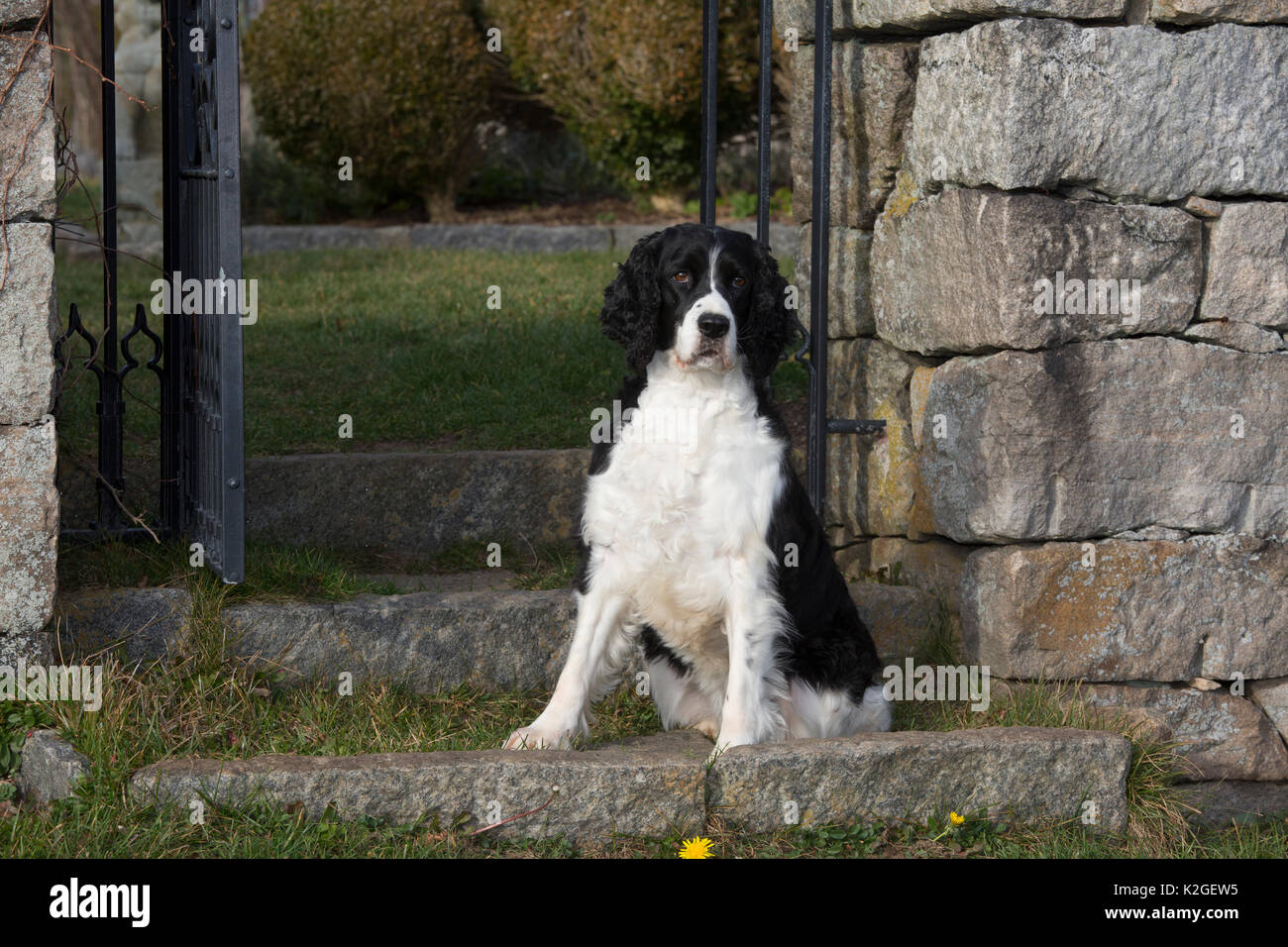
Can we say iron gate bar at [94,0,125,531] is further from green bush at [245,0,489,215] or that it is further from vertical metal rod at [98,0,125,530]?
green bush at [245,0,489,215]

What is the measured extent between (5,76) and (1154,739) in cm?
373

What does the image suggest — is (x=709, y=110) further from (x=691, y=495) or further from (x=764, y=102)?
(x=691, y=495)

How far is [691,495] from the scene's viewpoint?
385 centimetres

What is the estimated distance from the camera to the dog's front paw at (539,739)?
3.76 m

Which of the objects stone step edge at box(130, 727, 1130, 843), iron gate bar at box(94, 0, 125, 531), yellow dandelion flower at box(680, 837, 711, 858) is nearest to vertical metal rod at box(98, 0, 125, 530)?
iron gate bar at box(94, 0, 125, 531)

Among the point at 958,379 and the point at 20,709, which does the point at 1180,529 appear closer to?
the point at 958,379

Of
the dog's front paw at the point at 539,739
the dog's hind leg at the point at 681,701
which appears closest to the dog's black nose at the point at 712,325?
the dog's hind leg at the point at 681,701

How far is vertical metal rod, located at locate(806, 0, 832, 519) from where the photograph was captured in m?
4.45

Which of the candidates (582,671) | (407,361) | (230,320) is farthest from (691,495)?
(407,361)

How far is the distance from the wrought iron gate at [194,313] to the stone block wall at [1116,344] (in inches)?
83.1

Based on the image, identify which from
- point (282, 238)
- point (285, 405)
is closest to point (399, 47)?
point (282, 238)

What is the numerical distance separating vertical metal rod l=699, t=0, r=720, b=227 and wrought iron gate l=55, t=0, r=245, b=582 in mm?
1641

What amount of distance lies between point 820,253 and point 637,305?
0.91 meters

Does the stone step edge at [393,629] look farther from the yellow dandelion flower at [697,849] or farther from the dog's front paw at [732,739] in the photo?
the yellow dandelion flower at [697,849]
